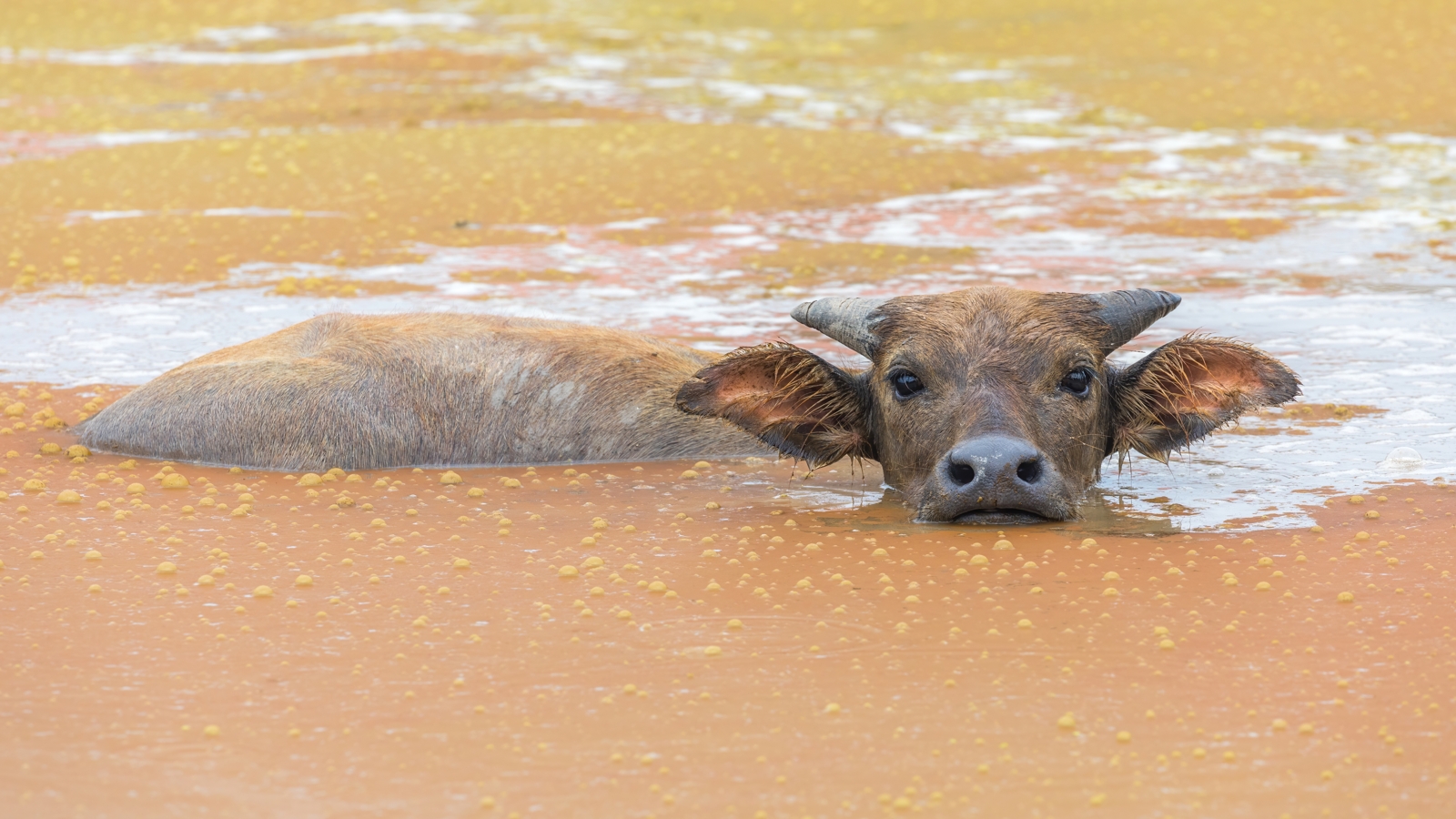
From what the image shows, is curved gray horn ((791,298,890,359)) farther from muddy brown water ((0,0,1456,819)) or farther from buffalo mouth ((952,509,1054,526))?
buffalo mouth ((952,509,1054,526))

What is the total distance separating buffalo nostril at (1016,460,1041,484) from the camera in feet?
22.9

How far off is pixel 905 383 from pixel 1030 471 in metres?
0.86

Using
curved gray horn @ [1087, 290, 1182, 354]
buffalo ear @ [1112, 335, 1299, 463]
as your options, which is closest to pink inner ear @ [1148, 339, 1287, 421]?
buffalo ear @ [1112, 335, 1299, 463]

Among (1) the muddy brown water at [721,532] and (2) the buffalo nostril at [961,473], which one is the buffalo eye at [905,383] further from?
(2) the buffalo nostril at [961,473]

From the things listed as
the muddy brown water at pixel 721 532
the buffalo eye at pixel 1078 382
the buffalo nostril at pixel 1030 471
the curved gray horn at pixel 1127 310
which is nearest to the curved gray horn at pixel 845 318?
the muddy brown water at pixel 721 532

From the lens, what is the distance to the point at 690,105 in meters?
21.2

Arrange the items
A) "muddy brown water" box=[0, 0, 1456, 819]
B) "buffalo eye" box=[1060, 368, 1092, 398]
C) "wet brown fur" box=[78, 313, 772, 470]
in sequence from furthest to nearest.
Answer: "wet brown fur" box=[78, 313, 772, 470] < "buffalo eye" box=[1060, 368, 1092, 398] < "muddy brown water" box=[0, 0, 1456, 819]

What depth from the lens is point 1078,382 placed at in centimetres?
758

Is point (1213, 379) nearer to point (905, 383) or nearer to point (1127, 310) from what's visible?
point (1127, 310)

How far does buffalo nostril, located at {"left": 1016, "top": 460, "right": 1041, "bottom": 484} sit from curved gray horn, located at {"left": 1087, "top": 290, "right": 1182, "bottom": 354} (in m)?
1.02

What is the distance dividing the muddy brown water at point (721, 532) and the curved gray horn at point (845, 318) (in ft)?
2.41

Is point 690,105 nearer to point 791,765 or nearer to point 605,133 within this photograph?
point 605,133

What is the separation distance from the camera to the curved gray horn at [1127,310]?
7.77 metres

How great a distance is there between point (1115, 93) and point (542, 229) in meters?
9.48
